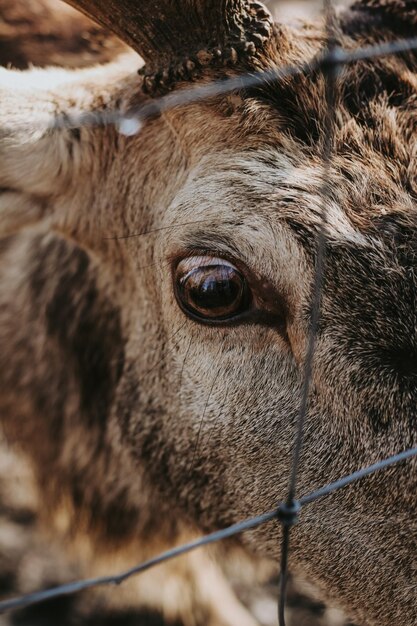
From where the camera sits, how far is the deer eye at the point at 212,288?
87.0 inches

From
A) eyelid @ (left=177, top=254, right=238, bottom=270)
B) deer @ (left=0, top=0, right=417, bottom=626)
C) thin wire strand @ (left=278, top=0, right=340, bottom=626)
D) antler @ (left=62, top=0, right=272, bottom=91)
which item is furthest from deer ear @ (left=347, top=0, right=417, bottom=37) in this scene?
eyelid @ (left=177, top=254, right=238, bottom=270)

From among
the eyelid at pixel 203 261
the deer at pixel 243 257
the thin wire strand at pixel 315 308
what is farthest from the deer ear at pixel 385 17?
the eyelid at pixel 203 261

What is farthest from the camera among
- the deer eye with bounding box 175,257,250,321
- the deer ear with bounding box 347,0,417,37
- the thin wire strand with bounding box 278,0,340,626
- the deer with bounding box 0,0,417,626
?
the deer ear with bounding box 347,0,417,37

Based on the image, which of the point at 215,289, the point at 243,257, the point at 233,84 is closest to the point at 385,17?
the point at 233,84

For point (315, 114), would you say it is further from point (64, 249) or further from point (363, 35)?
point (64, 249)

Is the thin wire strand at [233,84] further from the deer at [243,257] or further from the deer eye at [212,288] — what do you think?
the deer eye at [212,288]

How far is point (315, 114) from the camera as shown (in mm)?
2236

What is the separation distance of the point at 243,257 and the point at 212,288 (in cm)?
15

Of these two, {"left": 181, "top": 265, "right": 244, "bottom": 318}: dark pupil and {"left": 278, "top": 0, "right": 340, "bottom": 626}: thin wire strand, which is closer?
{"left": 278, "top": 0, "right": 340, "bottom": 626}: thin wire strand

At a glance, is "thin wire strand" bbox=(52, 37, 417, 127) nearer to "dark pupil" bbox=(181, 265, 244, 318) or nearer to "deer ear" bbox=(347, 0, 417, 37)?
"deer ear" bbox=(347, 0, 417, 37)

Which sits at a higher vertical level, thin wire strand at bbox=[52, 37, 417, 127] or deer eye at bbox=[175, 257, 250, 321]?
thin wire strand at bbox=[52, 37, 417, 127]

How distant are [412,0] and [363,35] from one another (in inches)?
12.9

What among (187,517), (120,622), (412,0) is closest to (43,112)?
(412,0)

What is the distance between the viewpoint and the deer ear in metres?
2.61
